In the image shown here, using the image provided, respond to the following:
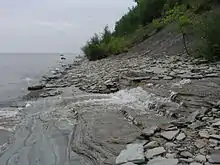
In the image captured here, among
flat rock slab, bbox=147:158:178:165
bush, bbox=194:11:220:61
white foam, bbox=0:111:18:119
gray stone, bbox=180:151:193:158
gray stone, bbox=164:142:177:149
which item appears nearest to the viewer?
flat rock slab, bbox=147:158:178:165

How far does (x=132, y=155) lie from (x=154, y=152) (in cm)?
43

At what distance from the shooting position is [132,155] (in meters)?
6.95

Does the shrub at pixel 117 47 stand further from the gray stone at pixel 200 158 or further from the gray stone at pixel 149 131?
the gray stone at pixel 200 158

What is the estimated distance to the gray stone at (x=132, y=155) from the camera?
6.70m

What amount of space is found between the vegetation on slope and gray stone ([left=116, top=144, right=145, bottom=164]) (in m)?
10.8

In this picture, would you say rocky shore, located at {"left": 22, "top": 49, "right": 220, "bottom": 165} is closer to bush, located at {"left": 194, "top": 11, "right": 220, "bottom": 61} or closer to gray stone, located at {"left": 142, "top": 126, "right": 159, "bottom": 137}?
gray stone, located at {"left": 142, "top": 126, "right": 159, "bottom": 137}

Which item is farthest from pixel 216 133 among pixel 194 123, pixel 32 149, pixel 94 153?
pixel 32 149

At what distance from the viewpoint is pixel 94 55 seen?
128 feet

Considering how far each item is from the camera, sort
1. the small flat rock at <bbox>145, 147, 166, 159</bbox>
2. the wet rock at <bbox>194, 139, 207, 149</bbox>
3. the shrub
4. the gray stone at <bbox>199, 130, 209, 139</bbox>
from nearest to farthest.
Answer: the small flat rock at <bbox>145, 147, 166, 159</bbox> < the wet rock at <bbox>194, 139, 207, 149</bbox> < the gray stone at <bbox>199, 130, 209, 139</bbox> < the shrub

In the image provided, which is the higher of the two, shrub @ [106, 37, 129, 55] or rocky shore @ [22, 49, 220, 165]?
shrub @ [106, 37, 129, 55]

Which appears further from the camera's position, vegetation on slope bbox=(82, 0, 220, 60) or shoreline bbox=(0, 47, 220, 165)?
vegetation on slope bbox=(82, 0, 220, 60)

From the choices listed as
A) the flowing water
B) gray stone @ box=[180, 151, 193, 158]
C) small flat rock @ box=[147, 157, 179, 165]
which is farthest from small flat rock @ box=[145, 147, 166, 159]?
the flowing water

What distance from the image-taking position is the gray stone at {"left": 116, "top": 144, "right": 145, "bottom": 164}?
6702 mm

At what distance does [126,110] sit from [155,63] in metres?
9.54
